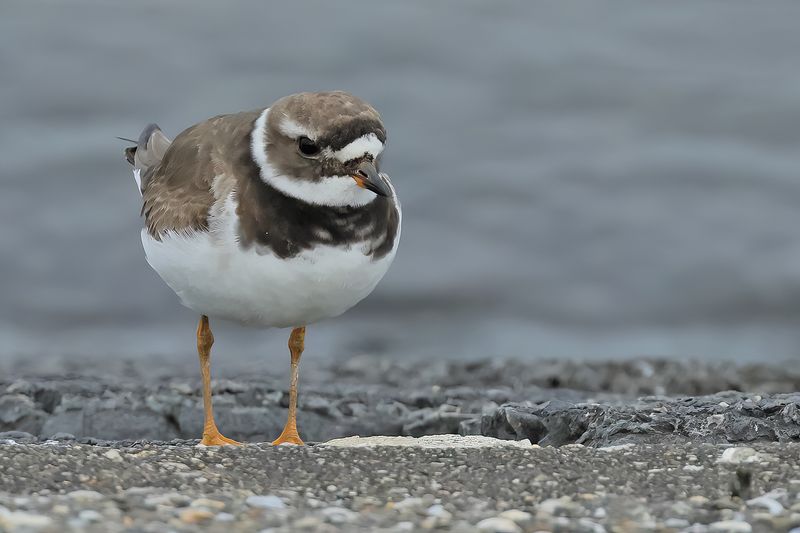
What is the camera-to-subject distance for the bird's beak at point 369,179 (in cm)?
478

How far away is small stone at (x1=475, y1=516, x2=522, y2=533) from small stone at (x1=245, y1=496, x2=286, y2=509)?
591mm

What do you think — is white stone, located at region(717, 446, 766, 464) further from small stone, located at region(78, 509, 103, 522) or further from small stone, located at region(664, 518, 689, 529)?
small stone, located at region(78, 509, 103, 522)

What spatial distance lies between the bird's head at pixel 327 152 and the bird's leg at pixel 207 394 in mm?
1198

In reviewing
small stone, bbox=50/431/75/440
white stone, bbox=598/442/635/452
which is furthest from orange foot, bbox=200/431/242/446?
white stone, bbox=598/442/635/452

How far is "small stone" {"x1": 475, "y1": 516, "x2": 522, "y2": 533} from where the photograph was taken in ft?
11.1

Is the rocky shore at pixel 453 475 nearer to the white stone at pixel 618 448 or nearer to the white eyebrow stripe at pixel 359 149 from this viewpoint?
the white stone at pixel 618 448

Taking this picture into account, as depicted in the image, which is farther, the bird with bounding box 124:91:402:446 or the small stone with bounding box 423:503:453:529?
the bird with bounding box 124:91:402:446

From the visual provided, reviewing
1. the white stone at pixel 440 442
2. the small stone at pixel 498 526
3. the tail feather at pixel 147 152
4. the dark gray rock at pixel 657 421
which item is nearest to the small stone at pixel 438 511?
the small stone at pixel 498 526

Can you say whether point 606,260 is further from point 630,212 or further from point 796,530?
point 796,530

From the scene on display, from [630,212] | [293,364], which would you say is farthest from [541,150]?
[293,364]

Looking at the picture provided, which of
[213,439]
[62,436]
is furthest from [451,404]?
[62,436]

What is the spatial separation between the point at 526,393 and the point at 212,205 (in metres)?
2.91

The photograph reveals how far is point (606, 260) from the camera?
11039mm

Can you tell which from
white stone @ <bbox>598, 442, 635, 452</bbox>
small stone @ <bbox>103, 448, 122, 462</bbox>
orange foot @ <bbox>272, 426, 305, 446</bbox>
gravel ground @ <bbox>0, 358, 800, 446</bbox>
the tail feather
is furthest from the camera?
the tail feather
